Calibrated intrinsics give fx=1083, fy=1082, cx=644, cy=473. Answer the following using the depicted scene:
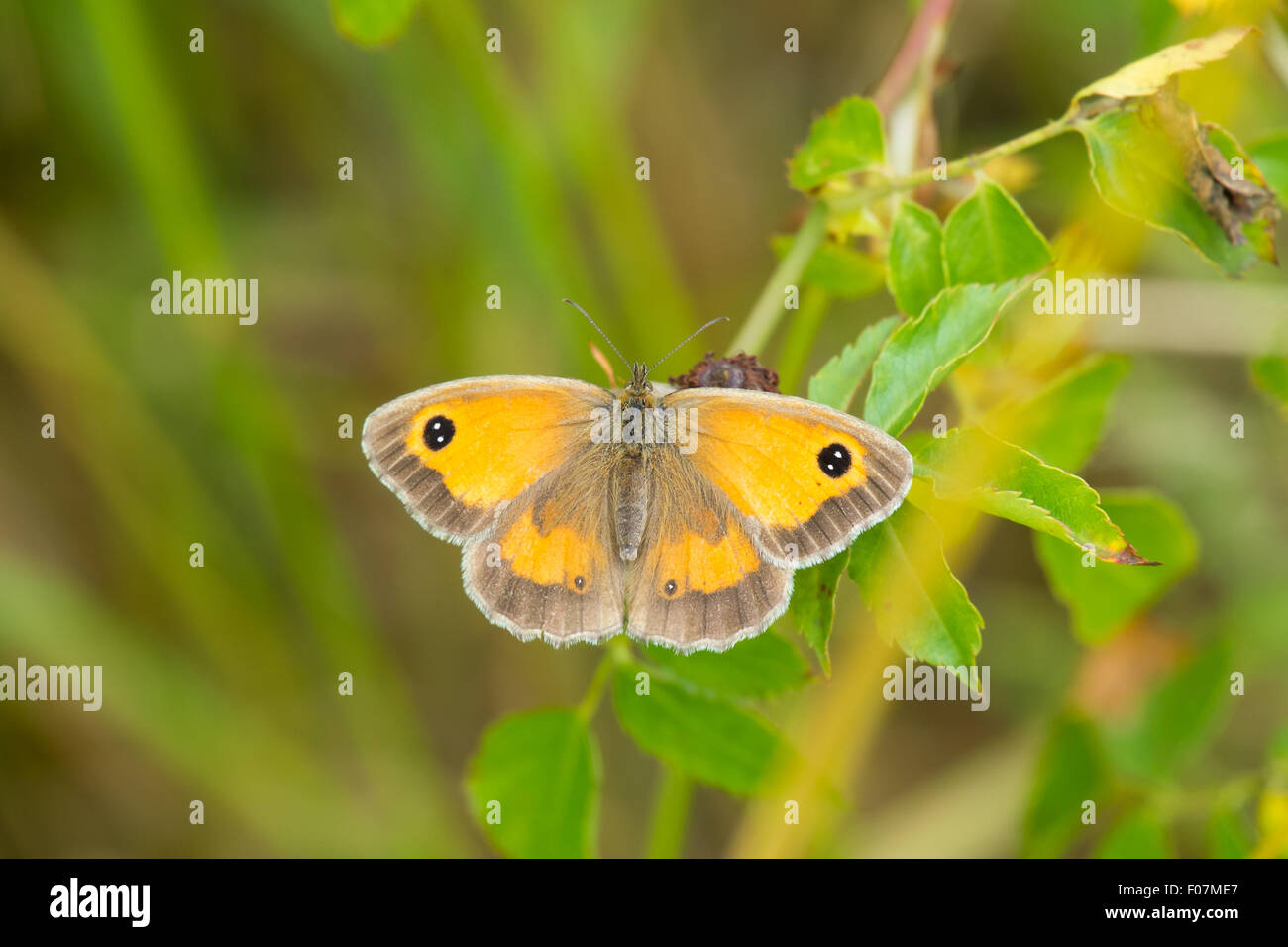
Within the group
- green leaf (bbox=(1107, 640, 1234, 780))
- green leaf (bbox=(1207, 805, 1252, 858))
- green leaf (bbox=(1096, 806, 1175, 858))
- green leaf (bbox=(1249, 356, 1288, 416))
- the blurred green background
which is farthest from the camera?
the blurred green background

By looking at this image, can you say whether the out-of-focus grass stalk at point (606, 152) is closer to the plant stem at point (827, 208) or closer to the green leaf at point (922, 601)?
the plant stem at point (827, 208)

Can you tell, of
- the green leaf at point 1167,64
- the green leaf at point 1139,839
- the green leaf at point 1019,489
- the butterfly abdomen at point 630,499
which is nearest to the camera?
the green leaf at point 1019,489

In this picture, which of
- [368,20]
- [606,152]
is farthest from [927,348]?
[606,152]

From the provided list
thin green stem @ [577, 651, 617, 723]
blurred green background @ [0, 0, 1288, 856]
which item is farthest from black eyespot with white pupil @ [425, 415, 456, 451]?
blurred green background @ [0, 0, 1288, 856]

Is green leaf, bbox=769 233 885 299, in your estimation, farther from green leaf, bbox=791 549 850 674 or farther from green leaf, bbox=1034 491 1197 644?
green leaf, bbox=1034 491 1197 644

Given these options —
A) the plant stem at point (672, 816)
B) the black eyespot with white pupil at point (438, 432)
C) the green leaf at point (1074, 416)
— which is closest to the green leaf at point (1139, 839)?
the green leaf at point (1074, 416)

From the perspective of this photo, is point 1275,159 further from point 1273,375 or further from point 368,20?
point 368,20
